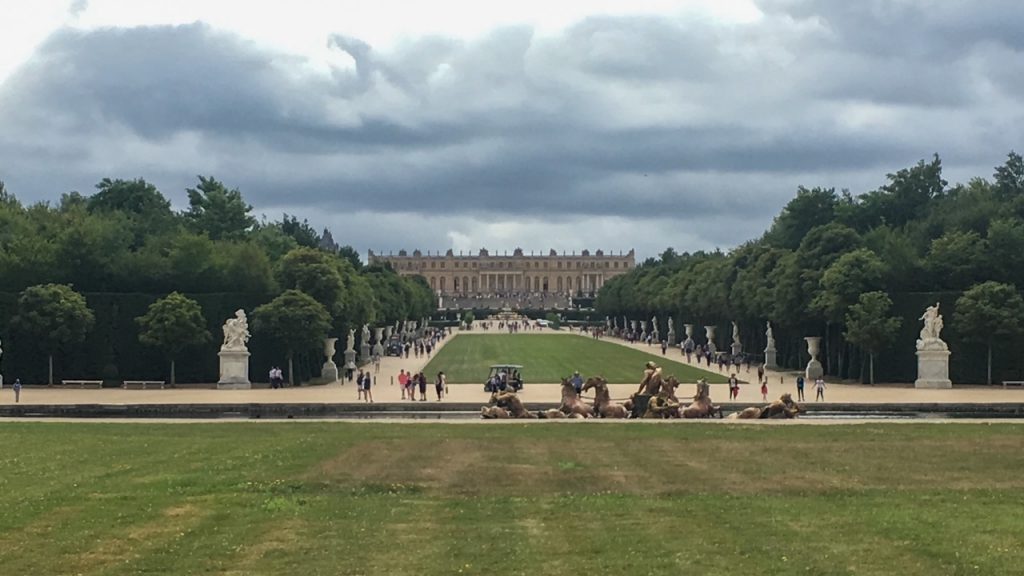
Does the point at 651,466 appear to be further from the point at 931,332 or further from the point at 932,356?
A: the point at 931,332

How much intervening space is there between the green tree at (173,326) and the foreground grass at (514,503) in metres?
21.4

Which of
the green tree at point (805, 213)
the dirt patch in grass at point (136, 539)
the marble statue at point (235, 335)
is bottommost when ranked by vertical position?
the dirt patch in grass at point (136, 539)

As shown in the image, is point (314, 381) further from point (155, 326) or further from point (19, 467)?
point (19, 467)

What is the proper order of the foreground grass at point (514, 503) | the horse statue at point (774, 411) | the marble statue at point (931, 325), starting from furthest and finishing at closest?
1. the marble statue at point (931, 325)
2. the horse statue at point (774, 411)
3. the foreground grass at point (514, 503)

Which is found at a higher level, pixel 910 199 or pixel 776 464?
pixel 910 199

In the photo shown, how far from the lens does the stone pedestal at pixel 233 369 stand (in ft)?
153

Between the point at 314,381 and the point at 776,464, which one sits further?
the point at 314,381

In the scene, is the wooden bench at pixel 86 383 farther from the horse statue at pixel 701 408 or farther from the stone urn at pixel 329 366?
the horse statue at pixel 701 408

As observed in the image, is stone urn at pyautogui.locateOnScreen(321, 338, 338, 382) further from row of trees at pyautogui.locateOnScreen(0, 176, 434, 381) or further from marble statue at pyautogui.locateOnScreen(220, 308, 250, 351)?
marble statue at pyautogui.locateOnScreen(220, 308, 250, 351)

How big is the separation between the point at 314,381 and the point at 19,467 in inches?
1261

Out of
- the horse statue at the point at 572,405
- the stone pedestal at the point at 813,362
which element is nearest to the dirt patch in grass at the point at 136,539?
the horse statue at the point at 572,405

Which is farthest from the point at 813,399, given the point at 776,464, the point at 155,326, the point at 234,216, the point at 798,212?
the point at 234,216

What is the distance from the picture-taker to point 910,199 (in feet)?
293

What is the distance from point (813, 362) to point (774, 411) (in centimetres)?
2031
